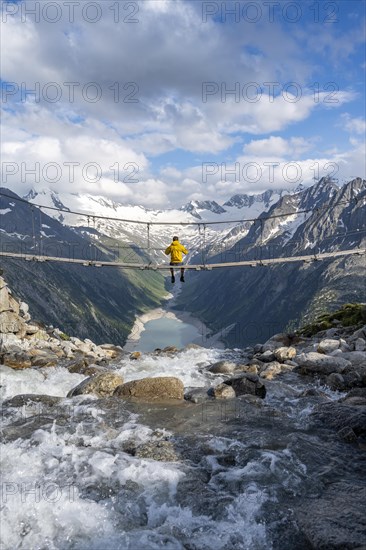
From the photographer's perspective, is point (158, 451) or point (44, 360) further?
point (44, 360)

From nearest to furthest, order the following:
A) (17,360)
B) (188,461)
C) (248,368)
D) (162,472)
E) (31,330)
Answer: (162,472) → (188,461) → (248,368) → (17,360) → (31,330)

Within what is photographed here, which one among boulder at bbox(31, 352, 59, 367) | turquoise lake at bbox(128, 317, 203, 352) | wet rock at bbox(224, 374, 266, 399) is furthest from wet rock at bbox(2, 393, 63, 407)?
turquoise lake at bbox(128, 317, 203, 352)

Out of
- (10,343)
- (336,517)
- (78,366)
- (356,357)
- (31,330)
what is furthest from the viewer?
(31,330)

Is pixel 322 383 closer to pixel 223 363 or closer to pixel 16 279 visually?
pixel 223 363

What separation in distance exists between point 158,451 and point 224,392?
5264 millimetres

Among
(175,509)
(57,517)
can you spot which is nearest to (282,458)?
(175,509)

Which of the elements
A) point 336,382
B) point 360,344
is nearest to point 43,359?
point 336,382

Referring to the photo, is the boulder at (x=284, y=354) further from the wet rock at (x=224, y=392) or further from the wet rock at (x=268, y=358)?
the wet rock at (x=224, y=392)

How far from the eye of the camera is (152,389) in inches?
595

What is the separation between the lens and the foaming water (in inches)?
282

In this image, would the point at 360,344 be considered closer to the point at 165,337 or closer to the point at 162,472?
the point at 162,472

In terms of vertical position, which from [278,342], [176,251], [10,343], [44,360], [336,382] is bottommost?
[278,342]

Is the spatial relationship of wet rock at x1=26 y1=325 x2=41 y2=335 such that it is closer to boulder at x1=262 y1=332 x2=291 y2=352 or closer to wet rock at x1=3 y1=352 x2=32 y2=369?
wet rock at x1=3 y1=352 x2=32 y2=369

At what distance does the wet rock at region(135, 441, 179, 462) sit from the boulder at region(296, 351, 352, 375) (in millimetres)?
9795
